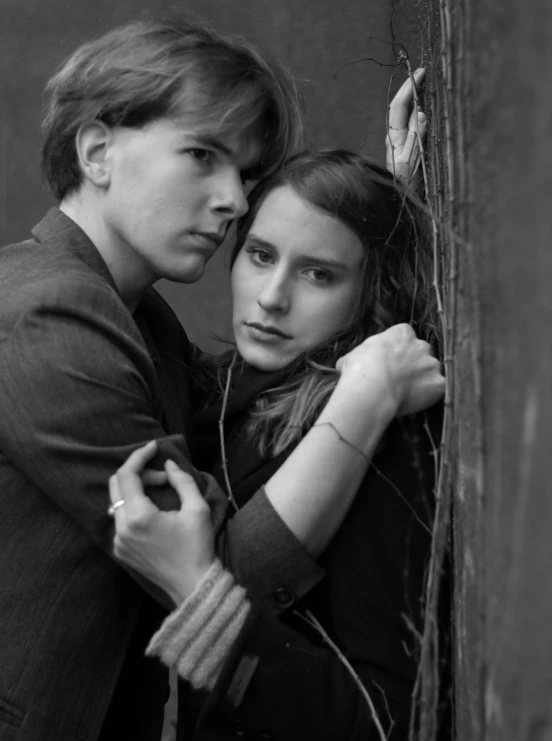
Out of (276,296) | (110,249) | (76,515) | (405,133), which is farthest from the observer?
(405,133)

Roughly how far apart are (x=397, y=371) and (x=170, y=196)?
0.57m

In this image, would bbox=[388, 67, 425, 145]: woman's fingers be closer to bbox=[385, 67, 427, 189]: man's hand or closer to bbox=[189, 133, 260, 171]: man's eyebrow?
bbox=[385, 67, 427, 189]: man's hand

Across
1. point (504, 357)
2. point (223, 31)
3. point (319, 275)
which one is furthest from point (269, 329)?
point (223, 31)

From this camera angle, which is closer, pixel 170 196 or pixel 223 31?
pixel 170 196

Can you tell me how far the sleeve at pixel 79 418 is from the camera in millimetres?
1638

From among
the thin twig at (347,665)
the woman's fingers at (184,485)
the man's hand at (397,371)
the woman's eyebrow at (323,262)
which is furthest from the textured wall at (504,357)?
the woman's eyebrow at (323,262)

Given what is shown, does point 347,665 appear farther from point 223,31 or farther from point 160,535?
point 223,31

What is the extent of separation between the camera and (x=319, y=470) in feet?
5.44

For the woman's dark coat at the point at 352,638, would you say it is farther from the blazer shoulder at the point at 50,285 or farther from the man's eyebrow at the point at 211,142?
the man's eyebrow at the point at 211,142

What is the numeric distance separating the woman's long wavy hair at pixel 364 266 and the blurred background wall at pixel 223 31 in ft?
4.07

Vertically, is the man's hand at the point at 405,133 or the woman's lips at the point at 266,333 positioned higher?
the man's hand at the point at 405,133

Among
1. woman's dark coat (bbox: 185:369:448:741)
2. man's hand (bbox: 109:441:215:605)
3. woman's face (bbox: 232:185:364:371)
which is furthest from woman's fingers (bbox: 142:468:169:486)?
woman's face (bbox: 232:185:364:371)

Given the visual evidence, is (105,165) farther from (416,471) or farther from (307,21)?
(307,21)

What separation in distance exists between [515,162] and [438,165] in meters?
1.12
